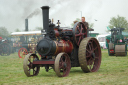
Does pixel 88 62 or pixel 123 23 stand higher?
pixel 123 23

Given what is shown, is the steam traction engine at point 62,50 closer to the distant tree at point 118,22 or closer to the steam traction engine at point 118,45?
the steam traction engine at point 118,45

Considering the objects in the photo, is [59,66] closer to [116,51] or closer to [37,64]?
[37,64]

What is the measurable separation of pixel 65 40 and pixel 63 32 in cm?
28

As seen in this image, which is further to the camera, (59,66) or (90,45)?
(90,45)

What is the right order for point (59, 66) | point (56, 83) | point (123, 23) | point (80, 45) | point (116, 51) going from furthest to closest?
point (123, 23) → point (116, 51) → point (80, 45) → point (59, 66) → point (56, 83)

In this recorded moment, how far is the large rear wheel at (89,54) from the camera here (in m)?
7.69

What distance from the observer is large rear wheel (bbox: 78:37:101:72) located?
303 inches

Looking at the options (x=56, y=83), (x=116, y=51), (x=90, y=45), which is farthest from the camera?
(x=116, y=51)

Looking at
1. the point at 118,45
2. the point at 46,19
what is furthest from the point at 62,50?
the point at 118,45

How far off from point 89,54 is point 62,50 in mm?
1139

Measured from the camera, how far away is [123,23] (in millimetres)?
53969

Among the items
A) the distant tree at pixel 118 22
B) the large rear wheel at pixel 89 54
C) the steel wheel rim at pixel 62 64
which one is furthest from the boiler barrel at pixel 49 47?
the distant tree at pixel 118 22

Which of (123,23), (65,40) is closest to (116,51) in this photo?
(65,40)

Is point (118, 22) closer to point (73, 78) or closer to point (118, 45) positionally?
point (118, 45)
